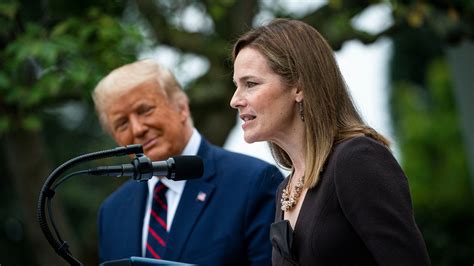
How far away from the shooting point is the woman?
2615 mm

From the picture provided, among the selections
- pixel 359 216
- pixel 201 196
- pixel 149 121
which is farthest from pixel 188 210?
pixel 359 216

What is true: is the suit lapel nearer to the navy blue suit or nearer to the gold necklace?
the navy blue suit

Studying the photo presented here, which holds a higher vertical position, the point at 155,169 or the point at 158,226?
the point at 155,169

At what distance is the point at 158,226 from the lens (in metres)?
3.87

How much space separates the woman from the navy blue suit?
1.87 ft

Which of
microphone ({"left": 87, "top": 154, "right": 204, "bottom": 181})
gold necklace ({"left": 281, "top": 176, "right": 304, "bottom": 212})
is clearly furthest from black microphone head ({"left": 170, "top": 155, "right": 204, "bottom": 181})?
gold necklace ({"left": 281, "top": 176, "right": 304, "bottom": 212})

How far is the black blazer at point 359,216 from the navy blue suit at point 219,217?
0.86 m

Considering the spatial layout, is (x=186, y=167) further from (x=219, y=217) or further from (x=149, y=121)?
(x=149, y=121)

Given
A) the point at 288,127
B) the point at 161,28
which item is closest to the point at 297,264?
the point at 288,127

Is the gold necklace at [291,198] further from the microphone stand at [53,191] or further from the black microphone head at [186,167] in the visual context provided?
the microphone stand at [53,191]

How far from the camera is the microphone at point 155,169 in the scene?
104 inches

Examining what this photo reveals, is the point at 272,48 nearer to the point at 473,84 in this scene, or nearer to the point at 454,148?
the point at 473,84

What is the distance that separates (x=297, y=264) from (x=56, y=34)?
3088 millimetres

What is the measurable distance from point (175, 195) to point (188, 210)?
0.14 metres
